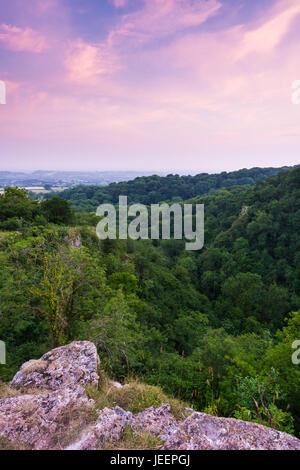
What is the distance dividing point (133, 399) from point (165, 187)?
16688 centimetres

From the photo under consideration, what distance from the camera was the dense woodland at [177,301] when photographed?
357 inches

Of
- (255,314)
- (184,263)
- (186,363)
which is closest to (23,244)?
(186,363)

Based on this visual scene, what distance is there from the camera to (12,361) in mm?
9656

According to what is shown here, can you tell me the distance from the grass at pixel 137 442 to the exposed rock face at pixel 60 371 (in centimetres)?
202

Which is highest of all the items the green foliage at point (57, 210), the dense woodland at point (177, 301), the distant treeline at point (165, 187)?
the distant treeline at point (165, 187)

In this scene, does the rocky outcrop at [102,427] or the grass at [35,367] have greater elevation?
the rocky outcrop at [102,427]

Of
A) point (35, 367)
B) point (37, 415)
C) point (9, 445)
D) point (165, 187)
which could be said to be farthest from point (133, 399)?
point (165, 187)

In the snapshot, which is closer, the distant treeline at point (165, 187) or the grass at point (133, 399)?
the grass at point (133, 399)

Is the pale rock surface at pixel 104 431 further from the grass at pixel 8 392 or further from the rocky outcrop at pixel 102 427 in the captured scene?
the grass at pixel 8 392

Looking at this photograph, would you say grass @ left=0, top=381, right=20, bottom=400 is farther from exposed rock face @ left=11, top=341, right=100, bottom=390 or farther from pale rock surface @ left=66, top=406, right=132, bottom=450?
pale rock surface @ left=66, top=406, right=132, bottom=450

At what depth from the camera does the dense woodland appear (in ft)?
29.8

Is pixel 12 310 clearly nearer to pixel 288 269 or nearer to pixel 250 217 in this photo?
pixel 288 269

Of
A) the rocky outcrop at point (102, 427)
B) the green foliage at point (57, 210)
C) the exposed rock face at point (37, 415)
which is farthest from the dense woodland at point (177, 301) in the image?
the exposed rock face at point (37, 415)

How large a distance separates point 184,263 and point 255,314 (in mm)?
21838
